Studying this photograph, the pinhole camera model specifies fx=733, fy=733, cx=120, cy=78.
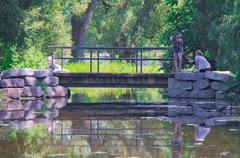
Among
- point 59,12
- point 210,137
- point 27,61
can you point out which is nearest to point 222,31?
point 210,137

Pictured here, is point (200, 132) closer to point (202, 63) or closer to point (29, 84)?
point (202, 63)

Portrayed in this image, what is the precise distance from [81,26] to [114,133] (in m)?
35.7

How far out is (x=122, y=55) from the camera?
5850 cm

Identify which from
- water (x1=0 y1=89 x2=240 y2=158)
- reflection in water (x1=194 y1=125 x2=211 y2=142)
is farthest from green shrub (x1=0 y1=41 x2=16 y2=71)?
reflection in water (x1=194 y1=125 x2=211 y2=142)

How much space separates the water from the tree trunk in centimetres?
2683

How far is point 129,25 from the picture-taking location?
5903 cm

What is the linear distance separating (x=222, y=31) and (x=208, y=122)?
13.6 feet

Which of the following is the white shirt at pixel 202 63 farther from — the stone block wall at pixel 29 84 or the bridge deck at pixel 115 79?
the stone block wall at pixel 29 84

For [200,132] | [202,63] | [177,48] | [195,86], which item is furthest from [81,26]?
[200,132]

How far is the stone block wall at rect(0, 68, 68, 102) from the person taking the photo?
2823cm

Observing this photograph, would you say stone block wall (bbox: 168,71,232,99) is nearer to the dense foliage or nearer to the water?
the dense foliage

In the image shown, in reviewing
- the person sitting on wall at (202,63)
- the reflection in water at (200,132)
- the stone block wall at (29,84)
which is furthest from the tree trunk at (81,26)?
the reflection in water at (200,132)

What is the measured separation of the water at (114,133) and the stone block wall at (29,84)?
10.9ft

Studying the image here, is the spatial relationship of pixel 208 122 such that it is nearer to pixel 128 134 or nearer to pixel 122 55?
pixel 128 134
